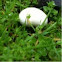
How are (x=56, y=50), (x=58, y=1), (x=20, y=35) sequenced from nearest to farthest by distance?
(x=56, y=50)
(x=20, y=35)
(x=58, y=1)

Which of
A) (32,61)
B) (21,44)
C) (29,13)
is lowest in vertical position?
(32,61)

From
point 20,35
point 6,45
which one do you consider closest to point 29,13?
point 20,35

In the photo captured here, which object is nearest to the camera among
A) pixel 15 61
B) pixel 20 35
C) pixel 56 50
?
pixel 15 61

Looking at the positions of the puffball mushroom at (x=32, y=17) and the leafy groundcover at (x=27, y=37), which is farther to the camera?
the puffball mushroom at (x=32, y=17)

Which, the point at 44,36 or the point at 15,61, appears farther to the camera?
the point at 44,36

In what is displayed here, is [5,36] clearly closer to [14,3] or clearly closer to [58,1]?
[14,3]

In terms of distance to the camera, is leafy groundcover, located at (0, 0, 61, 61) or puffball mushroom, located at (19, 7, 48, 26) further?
puffball mushroom, located at (19, 7, 48, 26)

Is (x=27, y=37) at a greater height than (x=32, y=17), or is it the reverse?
(x=32, y=17)

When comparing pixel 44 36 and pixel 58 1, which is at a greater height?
pixel 58 1
